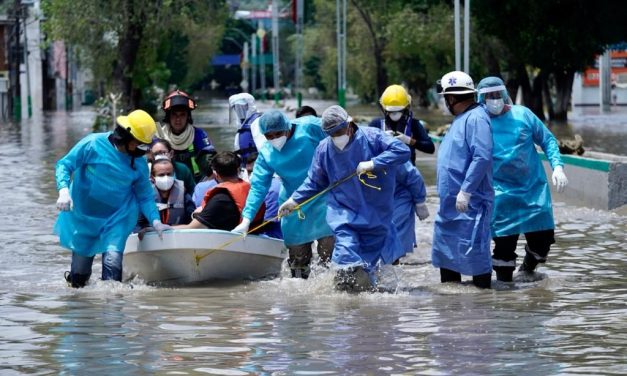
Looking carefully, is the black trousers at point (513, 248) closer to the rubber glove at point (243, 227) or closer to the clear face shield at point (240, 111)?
the rubber glove at point (243, 227)

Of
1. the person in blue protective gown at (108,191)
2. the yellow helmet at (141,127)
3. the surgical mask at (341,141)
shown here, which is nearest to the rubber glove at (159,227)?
the person in blue protective gown at (108,191)

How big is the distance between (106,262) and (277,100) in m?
91.5

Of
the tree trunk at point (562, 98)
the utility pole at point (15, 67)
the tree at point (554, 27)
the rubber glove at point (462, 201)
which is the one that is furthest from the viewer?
the utility pole at point (15, 67)

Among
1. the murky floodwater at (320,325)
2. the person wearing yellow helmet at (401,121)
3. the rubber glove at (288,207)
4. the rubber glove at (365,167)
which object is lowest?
the murky floodwater at (320,325)

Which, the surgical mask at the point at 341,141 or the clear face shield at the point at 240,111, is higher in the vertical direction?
the clear face shield at the point at 240,111

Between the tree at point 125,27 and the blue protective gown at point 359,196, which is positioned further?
the tree at point 125,27

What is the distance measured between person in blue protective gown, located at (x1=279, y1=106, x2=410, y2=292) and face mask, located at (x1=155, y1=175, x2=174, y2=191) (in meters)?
1.51

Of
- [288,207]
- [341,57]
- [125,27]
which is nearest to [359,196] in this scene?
[288,207]

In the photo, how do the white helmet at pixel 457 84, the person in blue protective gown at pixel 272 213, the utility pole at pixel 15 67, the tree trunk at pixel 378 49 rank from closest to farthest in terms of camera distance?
the white helmet at pixel 457 84 → the person in blue protective gown at pixel 272 213 → the utility pole at pixel 15 67 → the tree trunk at pixel 378 49

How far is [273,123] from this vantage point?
12.0 meters

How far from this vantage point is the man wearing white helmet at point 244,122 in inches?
551

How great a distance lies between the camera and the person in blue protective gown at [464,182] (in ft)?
36.9

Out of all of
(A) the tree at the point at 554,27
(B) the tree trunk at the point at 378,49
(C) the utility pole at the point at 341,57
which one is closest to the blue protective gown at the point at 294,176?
(A) the tree at the point at 554,27

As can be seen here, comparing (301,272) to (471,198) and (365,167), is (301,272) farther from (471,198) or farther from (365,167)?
(471,198)
